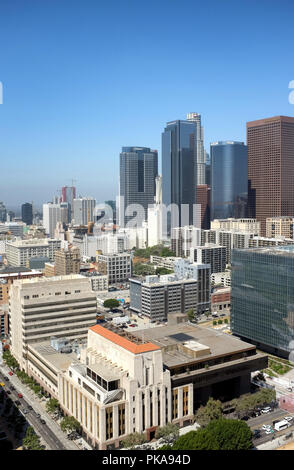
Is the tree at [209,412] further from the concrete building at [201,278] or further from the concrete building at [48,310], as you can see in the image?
the concrete building at [201,278]

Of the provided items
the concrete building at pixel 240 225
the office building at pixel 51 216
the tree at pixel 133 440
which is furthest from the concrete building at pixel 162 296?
the office building at pixel 51 216

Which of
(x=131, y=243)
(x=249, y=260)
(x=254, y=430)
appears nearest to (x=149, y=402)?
(x=254, y=430)

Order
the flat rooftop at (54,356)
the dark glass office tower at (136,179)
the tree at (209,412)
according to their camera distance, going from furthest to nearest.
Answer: the dark glass office tower at (136,179), the flat rooftop at (54,356), the tree at (209,412)

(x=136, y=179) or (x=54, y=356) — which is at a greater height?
(x=136, y=179)

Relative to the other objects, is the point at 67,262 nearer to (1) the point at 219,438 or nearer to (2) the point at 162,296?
(2) the point at 162,296

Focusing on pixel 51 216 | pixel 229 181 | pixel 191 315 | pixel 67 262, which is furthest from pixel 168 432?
pixel 51 216
